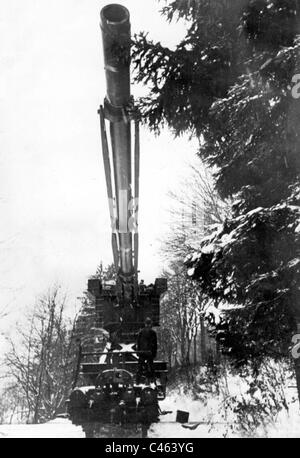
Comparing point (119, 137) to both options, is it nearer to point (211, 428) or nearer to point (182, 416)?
point (211, 428)

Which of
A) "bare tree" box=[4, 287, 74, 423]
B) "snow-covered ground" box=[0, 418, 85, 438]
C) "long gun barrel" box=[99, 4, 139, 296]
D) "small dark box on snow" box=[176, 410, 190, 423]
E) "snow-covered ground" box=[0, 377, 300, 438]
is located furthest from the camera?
"bare tree" box=[4, 287, 74, 423]

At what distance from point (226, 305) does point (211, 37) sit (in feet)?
10.4

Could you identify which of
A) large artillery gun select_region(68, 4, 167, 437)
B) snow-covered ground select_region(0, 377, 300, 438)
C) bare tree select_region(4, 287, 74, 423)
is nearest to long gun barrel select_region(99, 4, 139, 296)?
large artillery gun select_region(68, 4, 167, 437)

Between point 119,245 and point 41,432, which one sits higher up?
point 119,245

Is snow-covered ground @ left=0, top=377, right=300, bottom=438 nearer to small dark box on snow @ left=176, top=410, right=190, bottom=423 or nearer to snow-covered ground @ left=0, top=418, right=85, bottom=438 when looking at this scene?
snow-covered ground @ left=0, top=418, right=85, bottom=438

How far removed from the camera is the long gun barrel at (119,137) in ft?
13.5

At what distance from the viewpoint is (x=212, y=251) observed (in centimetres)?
453

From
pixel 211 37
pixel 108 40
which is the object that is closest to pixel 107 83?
pixel 108 40

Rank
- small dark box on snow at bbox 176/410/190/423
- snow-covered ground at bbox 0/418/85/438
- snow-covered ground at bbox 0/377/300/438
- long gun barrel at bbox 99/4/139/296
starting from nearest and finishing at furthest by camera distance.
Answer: long gun barrel at bbox 99/4/139/296, snow-covered ground at bbox 0/377/300/438, snow-covered ground at bbox 0/418/85/438, small dark box on snow at bbox 176/410/190/423

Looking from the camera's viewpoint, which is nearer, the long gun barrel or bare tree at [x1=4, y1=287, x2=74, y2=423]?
the long gun barrel

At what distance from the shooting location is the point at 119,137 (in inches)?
220

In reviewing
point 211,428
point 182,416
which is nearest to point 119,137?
point 211,428

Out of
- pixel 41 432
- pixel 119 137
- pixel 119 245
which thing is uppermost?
pixel 119 137

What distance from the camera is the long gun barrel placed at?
4.11m
